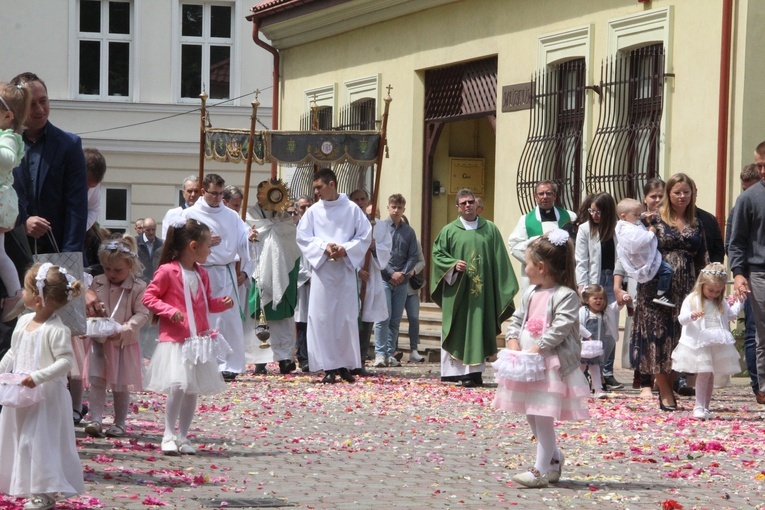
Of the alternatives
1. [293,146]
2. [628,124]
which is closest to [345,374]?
[293,146]

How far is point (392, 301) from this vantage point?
17.6 metres

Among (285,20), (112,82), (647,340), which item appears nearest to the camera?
(647,340)

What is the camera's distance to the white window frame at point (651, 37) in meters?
15.8

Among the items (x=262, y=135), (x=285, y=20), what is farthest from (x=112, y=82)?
(x=262, y=135)

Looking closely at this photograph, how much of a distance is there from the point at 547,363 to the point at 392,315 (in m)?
9.88

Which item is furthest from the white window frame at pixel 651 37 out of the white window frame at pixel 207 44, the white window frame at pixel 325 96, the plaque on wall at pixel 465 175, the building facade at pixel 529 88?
the white window frame at pixel 207 44

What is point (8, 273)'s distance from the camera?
7234mm

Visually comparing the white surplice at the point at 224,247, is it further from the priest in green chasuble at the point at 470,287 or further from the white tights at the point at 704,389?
the white tights at the point at 704,389

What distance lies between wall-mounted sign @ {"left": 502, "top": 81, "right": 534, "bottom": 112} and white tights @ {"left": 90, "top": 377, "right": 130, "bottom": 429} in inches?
394

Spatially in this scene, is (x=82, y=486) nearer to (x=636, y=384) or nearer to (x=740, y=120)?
(x=636, y=384)

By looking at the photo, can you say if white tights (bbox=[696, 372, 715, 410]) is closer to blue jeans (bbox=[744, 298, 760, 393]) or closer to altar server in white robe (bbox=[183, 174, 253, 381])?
blue jeans (bbox=[744, 298, 760, 393])

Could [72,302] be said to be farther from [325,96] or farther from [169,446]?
[325,96]

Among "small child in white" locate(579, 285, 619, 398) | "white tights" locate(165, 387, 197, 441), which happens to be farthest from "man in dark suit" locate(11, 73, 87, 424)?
"small child in white" locate(579, 285, 619, 398)

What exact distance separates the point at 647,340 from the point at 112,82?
72.6ft
